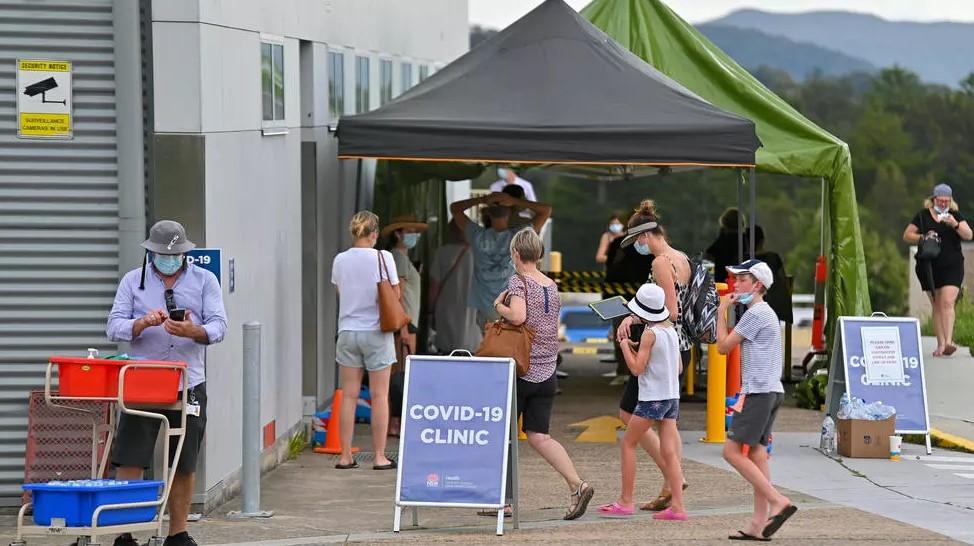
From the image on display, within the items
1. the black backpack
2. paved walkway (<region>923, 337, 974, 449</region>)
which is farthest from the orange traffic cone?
paved walkway (<region>923, 337, 974, 449</region>)

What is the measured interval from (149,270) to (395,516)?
2.03m

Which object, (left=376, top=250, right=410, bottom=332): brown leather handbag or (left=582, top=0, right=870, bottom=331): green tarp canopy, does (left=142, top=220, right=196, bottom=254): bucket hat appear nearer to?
(left=376, top=250, right=410, bottom=332): brown leather handbag

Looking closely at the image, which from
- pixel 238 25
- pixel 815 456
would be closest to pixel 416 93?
pixel 238 25

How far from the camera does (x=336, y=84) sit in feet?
50.9

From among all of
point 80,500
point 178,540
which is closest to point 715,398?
point 178,540

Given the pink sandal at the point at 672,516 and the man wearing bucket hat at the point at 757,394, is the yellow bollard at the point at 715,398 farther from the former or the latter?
the man wearing bucket hat at the point at 757,394

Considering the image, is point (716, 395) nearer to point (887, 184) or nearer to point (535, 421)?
point (535, 421)

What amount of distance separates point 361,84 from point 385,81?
1.71 meters

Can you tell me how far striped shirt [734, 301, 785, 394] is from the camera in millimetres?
9867

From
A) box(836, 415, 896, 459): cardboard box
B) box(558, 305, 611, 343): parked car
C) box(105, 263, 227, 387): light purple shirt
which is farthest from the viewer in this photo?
box(558, 305, 611, 343): parked car

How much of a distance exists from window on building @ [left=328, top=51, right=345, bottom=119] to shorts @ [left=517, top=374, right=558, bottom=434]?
17.4ft

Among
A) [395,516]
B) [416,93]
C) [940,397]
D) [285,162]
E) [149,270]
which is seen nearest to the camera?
[149,270]

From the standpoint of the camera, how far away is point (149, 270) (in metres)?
9.27

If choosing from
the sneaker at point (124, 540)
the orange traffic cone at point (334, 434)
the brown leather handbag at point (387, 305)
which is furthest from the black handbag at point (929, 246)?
the sneaker at point (124, 540)
